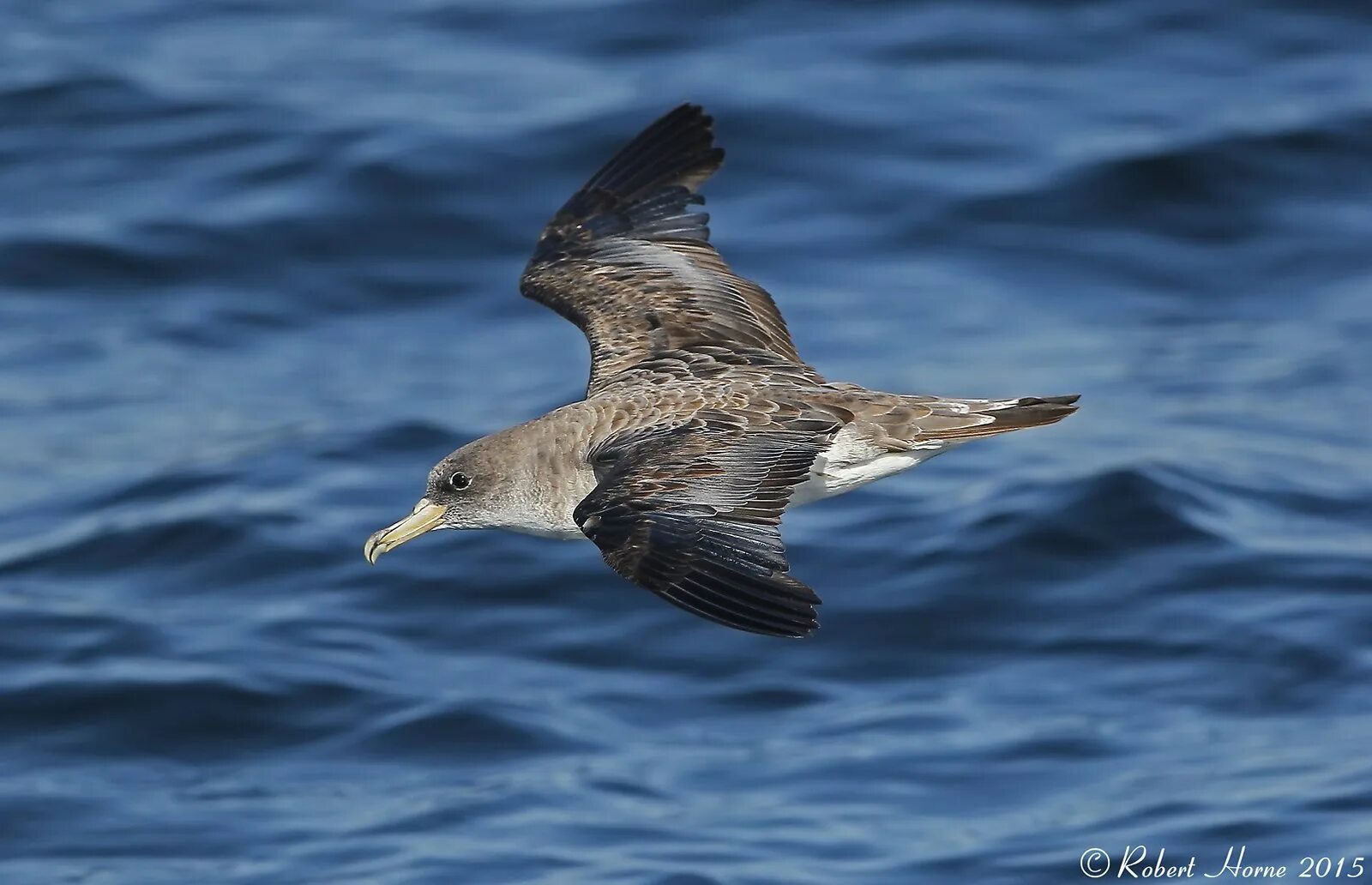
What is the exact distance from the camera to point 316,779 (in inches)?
441

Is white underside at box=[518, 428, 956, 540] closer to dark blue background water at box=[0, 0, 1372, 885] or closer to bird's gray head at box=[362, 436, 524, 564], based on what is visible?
bird's gray head at box=[362, 436, 524, 564]

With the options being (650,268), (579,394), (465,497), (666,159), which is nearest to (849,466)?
(465,497)

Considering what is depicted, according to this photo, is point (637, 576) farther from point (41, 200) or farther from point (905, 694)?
point (41, 200)

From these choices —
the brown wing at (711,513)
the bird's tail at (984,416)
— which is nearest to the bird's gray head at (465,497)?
the brown wing at (711,513)

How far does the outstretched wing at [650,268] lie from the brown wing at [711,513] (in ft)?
4.04

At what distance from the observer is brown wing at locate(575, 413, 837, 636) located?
664 cm

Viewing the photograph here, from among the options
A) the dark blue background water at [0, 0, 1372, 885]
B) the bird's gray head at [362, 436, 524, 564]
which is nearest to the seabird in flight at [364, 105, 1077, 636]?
the bird's gray head at [362, 436, 524, 564]

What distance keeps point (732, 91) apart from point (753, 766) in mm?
6224

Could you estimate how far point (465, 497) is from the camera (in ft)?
27.2

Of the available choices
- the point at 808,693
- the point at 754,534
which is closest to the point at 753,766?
the point at 808,693

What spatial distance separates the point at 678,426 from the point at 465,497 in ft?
3.01

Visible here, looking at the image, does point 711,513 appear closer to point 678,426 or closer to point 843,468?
point 678,426

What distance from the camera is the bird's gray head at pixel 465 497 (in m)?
8.16

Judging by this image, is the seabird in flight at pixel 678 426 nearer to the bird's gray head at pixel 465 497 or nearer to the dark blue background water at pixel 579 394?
the bird's gray head at pixel 465 497
